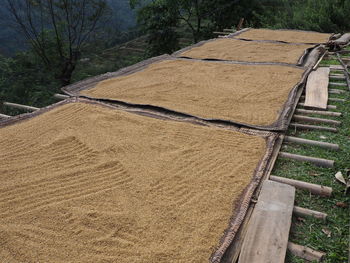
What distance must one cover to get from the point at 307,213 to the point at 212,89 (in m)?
2.25

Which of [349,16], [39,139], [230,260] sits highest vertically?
[349,16]

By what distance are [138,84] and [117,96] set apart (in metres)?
0.51

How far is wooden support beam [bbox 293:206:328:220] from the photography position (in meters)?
1.89

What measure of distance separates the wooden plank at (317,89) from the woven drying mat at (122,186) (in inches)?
40.9

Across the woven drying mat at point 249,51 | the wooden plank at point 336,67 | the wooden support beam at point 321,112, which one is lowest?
the wooden support beam at point 321,112

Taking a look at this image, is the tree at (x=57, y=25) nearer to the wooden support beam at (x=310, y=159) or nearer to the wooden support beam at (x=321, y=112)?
the wooden support beam at (x=321, y=112)

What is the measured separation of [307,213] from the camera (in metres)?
1.92

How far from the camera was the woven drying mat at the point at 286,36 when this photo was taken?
6367 millimetres

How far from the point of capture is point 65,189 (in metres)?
2.12

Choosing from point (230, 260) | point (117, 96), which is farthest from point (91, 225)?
point (117, 96)

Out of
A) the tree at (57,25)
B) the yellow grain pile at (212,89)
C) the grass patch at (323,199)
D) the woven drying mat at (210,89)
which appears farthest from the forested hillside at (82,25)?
the grass patch at (323,199)

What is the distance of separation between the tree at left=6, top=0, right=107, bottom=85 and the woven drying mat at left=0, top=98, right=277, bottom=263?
682cm

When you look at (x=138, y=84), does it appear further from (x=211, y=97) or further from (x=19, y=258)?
(x=19, y=258)

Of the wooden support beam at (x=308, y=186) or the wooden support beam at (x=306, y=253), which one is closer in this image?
the wooden support beam at (x=306, y=253)
